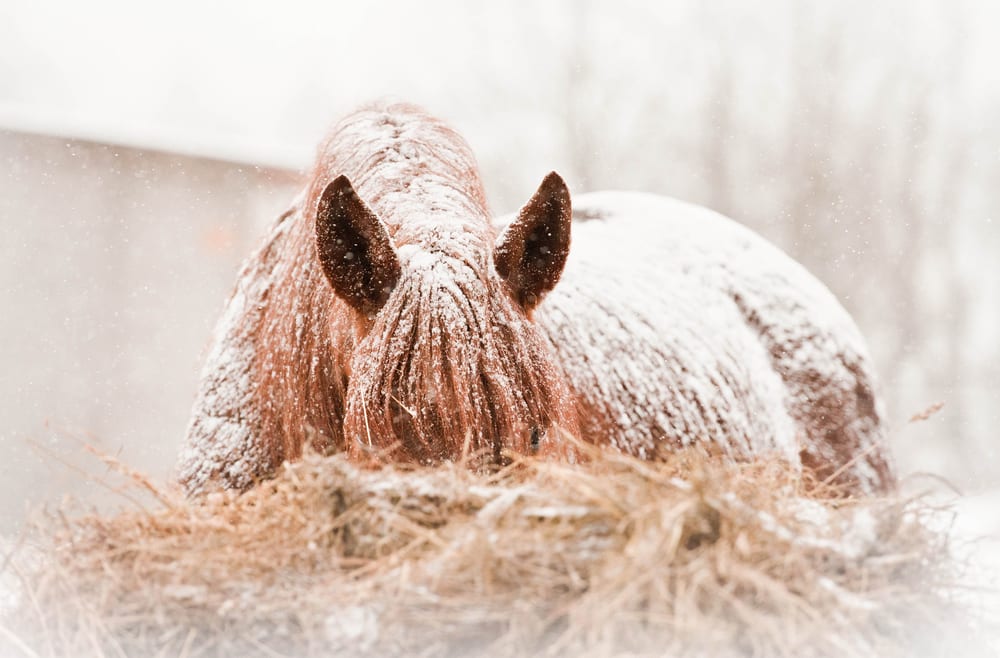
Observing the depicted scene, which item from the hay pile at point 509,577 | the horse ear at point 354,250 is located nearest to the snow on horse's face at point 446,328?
the horse ear at point 354,250

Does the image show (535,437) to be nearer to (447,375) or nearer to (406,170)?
(447,375)

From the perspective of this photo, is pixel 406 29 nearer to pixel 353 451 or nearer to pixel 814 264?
pixel 814 264

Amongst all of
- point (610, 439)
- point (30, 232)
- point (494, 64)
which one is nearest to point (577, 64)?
point (494, 64)

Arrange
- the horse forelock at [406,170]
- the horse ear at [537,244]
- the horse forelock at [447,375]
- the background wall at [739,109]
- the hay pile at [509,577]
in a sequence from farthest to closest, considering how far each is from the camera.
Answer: the background wall at [739,109] < the horse forelock at [406,170] < the horse ear at [537,244] < the horse forelock at [447,375] < the hay pile at [509,577]

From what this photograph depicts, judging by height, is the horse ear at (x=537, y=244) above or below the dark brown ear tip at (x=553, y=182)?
below

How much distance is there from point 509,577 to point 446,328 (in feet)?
1.85

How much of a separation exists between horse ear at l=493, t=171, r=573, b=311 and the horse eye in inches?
9.6

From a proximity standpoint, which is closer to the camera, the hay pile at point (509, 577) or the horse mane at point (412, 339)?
the hay pile at point (509, 577)

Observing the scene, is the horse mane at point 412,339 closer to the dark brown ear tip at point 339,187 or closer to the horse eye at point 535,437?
the horse eye at point 535,437

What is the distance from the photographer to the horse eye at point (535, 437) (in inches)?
57.1

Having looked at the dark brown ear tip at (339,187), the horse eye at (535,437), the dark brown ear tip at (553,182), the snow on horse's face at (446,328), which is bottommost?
the horse eye at (535,437)

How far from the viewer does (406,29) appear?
7609 mm

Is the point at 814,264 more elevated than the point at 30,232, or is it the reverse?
the point at 814,264

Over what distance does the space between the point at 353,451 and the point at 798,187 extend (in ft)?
26.8
